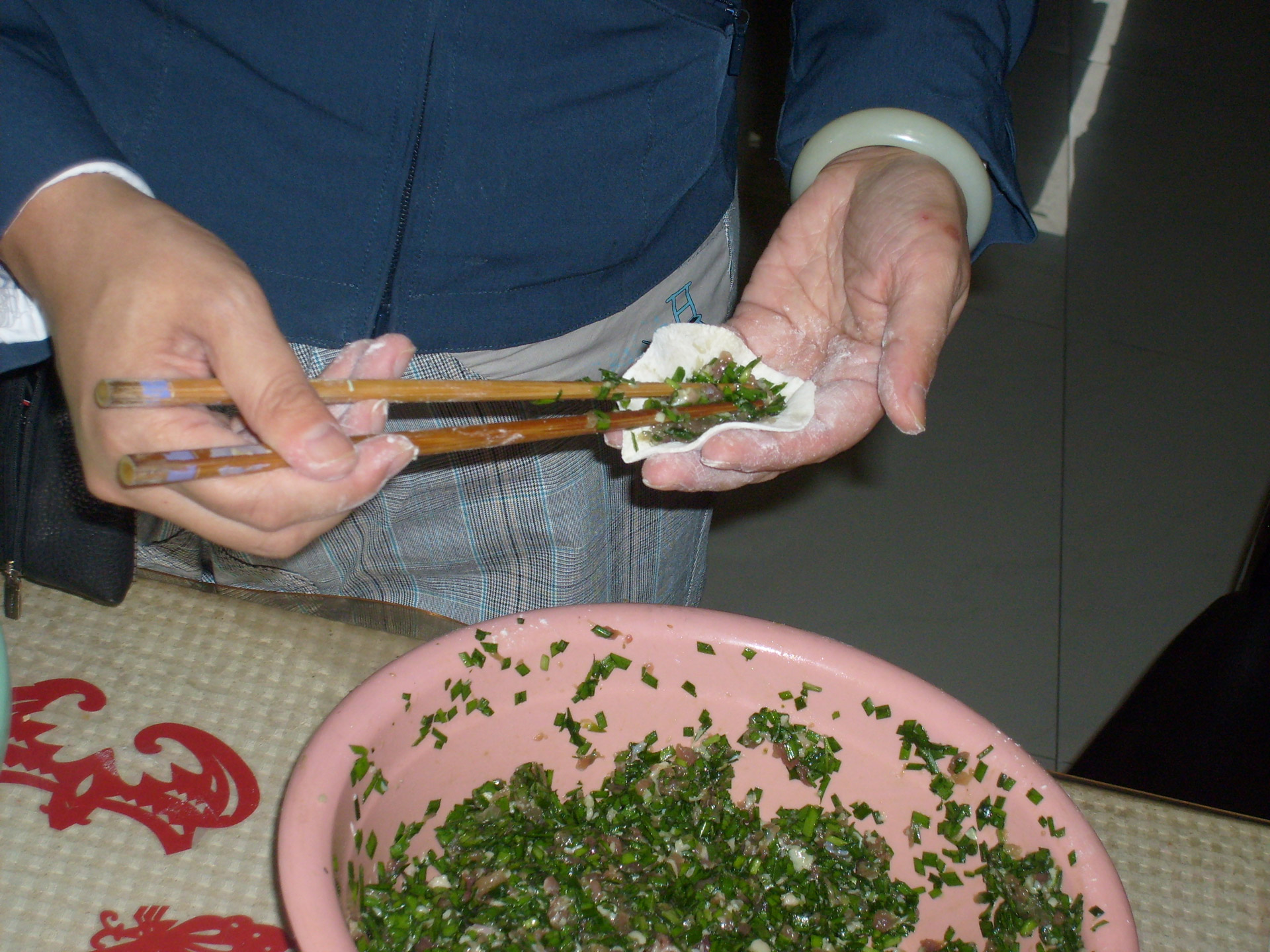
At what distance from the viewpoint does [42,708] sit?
828mm

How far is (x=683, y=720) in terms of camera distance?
0.82 metres

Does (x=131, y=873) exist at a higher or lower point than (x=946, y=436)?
higher

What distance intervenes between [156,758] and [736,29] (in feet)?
2.96

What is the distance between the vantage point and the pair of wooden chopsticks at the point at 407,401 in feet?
1.89

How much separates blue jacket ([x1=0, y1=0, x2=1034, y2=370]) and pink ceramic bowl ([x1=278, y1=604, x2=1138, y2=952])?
1.18 feet

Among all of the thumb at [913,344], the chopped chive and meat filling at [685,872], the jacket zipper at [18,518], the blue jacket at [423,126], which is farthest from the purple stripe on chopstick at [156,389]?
the thumb at [913,344]

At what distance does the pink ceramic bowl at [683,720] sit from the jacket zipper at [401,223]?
34 cm

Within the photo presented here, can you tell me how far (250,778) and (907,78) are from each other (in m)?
0.98

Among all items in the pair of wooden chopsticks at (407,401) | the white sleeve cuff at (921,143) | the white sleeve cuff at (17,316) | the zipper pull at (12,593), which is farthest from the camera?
the white sleeve cuff at (921,143)

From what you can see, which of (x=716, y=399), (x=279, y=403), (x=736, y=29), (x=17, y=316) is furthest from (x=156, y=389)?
(x=736, y=29)

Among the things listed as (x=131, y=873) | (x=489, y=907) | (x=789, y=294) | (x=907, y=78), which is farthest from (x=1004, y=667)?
→ (x=131, y=873)

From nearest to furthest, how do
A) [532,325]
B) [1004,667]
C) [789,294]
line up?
[532,325], [789,294], [1004,667]

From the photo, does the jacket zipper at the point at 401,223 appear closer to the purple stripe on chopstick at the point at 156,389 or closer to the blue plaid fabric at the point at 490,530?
the blue plaid fabric at the point at 490,530

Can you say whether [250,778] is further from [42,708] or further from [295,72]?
[295,72]
